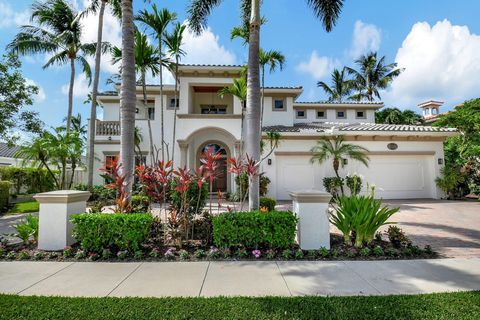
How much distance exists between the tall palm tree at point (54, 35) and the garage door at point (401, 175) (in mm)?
20065

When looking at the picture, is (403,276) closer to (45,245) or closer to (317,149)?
(45,245)

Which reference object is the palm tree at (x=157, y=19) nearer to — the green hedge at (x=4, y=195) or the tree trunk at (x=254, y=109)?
the tree trunk at (x=254, y=109)

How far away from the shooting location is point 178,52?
11.5m

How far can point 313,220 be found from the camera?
557 cm

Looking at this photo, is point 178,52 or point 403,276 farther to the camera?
point 178,52

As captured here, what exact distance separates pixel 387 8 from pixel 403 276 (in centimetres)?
970

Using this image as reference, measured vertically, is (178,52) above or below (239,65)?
below

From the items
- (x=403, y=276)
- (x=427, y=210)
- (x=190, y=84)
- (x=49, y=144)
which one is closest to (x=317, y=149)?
(x=427, y=210)

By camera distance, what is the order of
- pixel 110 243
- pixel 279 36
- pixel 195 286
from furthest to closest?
1. pixel 279 36
2. pixel 110 243
3. pixel 195 286

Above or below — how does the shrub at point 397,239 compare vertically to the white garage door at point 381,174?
below

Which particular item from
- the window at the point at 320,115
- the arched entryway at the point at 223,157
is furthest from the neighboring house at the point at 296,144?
the window at the point at 320,115

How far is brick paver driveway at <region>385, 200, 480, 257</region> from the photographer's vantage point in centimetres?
581

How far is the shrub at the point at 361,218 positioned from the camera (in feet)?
18.0

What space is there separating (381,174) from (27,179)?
73.8ft
